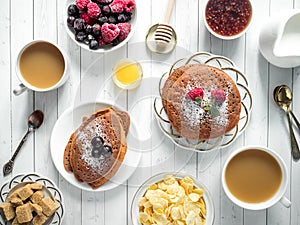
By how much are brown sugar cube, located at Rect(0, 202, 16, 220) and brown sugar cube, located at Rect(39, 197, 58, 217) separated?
10 cm

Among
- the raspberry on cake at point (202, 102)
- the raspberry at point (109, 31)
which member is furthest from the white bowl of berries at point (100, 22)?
the raspberry on cake at point (202, 102)

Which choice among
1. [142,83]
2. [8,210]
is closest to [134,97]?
[142,83]

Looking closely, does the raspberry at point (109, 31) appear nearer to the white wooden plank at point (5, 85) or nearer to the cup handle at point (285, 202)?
the white wooden plank at point (5, 85)

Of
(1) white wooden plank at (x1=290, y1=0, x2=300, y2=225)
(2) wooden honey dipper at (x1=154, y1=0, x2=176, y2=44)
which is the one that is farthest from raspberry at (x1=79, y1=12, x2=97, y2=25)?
(1) white wooden plank at (x1=290, y1=0, x2=300, y2=225)

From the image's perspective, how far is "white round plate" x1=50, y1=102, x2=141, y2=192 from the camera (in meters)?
1.61

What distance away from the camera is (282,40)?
61.6 inches

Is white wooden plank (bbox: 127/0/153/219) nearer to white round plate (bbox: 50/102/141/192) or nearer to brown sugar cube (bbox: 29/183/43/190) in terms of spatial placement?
white round plate (bbox: 50/102/141/192)

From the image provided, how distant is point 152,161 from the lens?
65.2 inches

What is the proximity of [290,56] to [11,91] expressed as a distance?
0.91 m

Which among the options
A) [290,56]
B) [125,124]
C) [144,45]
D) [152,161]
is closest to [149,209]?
[152,161]

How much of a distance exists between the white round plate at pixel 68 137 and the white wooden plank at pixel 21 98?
0.33 feet

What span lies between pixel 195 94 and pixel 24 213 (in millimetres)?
657

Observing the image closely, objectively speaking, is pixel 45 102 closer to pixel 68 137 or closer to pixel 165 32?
pixel 68 137

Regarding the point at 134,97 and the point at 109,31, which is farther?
the point at 134,97
